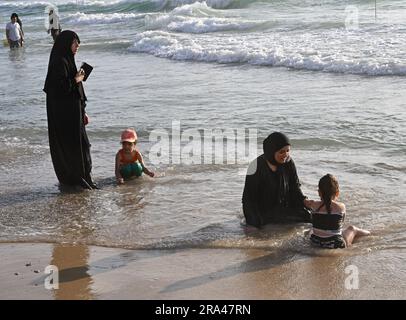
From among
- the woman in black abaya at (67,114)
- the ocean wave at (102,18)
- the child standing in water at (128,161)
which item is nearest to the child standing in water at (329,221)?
the child standing in water at (128,161)

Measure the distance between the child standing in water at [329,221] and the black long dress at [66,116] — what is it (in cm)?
281

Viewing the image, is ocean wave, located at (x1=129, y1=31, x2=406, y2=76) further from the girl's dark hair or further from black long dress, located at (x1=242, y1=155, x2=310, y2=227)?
the girl's dark hair

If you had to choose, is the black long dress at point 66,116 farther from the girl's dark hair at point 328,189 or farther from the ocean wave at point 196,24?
the ocean wave at point 196,24

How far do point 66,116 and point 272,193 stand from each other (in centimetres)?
242

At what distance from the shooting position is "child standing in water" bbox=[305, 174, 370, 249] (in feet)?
17.2

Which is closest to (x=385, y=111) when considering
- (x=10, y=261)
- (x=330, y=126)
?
(x=330, y=126)

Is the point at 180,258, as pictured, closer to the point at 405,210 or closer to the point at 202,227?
the point at 202,227

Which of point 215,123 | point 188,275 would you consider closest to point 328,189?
point 188,275

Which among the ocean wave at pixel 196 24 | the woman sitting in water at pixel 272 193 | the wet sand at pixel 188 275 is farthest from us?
the ocean wave at pixel 196 24

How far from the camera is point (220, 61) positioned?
53.4 ft

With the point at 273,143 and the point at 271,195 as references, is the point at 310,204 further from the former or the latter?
the point at 273,143

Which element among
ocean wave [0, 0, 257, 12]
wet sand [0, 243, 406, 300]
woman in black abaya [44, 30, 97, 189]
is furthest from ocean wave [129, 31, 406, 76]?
ocean wave [0, 0, 257, 12]

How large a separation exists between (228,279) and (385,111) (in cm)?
567

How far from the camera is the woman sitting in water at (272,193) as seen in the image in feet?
18.9
